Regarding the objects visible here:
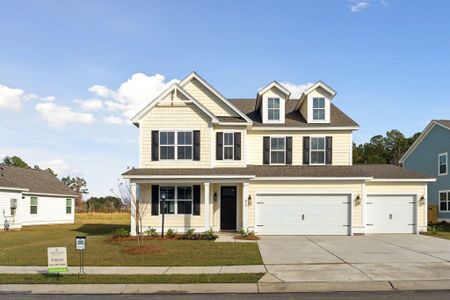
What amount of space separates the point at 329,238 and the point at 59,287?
14878mm

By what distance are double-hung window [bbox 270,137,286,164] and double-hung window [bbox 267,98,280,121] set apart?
1.29 meters

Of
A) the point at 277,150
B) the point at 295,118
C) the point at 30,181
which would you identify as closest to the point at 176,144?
the point at 277,150

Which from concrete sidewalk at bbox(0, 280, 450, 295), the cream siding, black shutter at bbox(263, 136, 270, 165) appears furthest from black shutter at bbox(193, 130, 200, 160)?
concrete sidewalk at bbox(0, 280, 450, 295)

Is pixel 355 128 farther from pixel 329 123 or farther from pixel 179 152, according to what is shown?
pixel 179 152

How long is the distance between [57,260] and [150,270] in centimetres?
285

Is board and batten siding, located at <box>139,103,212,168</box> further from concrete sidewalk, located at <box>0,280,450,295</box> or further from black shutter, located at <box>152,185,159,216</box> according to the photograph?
concrete sidewalk, located at <box>0,280,450,295</box>

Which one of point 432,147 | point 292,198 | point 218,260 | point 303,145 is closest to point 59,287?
point 218,260

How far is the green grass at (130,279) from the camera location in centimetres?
1231

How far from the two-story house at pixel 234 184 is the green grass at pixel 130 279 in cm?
1088

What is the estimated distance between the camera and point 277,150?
27.5 meters

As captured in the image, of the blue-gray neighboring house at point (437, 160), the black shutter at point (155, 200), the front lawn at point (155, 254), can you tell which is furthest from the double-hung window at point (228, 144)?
the blue-gray neighboring house at point (437, 160)

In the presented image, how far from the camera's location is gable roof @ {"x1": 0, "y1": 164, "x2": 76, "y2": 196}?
35100 mm

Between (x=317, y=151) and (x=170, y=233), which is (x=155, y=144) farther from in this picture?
(x=317, y=151)

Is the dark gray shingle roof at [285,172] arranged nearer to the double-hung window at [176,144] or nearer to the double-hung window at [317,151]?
the double-hung window at [317,151]
